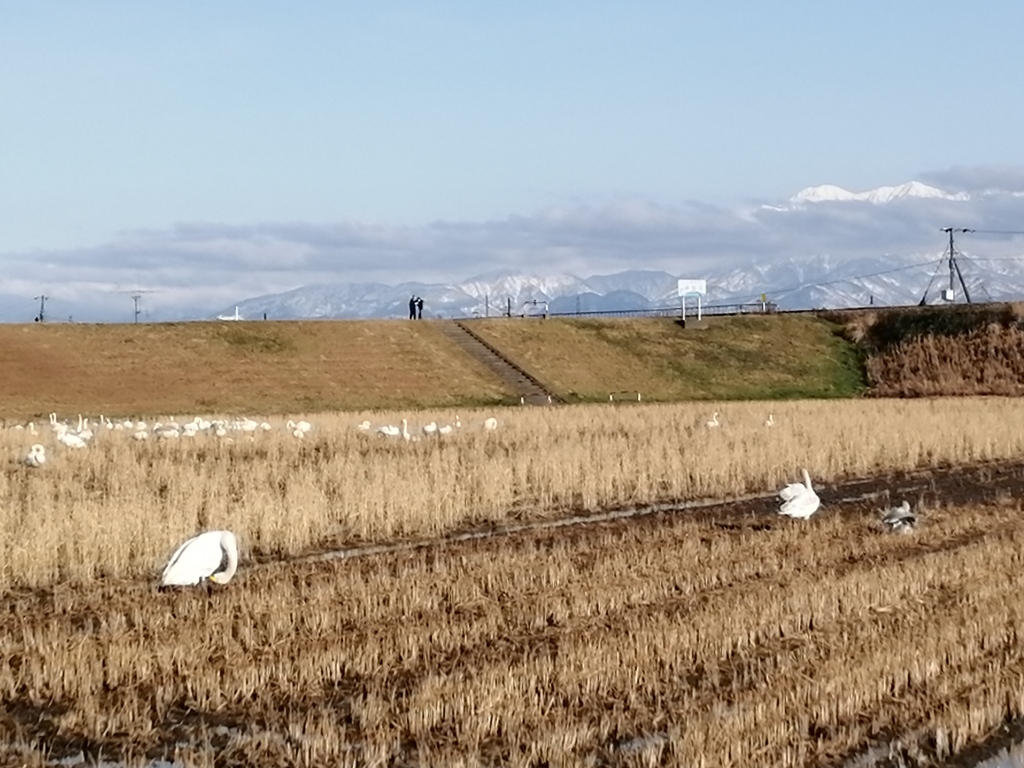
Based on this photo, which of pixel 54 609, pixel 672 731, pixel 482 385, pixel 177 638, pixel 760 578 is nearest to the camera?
pixel 672 731

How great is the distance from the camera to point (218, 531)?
539 inches

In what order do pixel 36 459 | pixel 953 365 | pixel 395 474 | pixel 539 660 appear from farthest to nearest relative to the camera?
pixel 953 365 → pixel 36 459 → pixel 395 474 → pixel 539 660

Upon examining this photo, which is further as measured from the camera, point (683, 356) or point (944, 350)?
point (944, 350)

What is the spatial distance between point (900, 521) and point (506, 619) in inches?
286

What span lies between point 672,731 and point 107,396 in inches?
1636

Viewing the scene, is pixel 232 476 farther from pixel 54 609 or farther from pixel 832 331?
pixel 832 331

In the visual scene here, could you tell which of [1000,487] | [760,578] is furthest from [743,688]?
[1000,487]

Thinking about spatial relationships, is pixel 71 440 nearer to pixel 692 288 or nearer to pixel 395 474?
pixel 395 474

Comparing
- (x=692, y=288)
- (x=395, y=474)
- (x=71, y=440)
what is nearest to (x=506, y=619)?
(x=395, y=474)

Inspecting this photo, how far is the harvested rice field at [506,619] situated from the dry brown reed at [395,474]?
0.25 feet

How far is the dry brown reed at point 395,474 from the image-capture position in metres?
15.6

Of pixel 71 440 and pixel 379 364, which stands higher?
pixel 379 364

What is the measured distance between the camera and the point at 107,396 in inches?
1861

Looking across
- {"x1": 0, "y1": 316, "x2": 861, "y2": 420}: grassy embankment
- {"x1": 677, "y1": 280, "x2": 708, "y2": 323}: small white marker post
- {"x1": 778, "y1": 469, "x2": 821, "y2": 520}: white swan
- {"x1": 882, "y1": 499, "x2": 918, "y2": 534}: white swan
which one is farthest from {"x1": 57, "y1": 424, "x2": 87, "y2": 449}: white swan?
{"x1": 677, "y1": 280, "x2": 708, "y2": 323}: small white marker post
